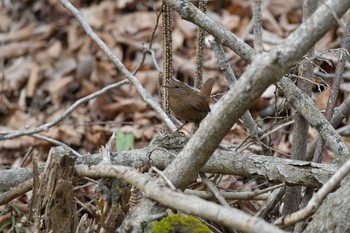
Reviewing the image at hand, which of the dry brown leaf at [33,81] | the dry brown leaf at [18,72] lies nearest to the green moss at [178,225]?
the dry brown leaf at [33,81]

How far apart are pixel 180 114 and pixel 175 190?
0.83 m

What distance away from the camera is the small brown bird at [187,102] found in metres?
2.86

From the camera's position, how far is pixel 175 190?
6.92 ft

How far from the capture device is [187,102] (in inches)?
112

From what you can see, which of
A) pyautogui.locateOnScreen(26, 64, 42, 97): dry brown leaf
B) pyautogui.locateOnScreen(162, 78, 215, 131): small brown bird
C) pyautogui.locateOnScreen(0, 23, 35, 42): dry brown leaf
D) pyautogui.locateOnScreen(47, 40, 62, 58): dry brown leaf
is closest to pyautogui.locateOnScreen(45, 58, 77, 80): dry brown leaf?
pyautogui.locateOnScreen(26, 64, 42, 97): dry brown leaf

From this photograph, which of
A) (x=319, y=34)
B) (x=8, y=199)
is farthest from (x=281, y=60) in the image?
(x=8, y=199)

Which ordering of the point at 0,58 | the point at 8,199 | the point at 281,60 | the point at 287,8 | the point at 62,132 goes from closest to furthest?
the point at 281,60 < the point at 8,199 < the point at 62,132 < the point at 287,8 < the point at 0,58

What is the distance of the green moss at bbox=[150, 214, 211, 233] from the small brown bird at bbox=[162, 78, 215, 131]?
0.62 m

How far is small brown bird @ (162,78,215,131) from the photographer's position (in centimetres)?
286

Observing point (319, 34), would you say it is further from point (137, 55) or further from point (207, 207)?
point (137, 55)

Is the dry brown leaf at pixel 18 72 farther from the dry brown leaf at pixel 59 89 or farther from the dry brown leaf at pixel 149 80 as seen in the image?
the dry brown leaf at pixel 149 80

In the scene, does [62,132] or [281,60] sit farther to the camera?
[62,132]

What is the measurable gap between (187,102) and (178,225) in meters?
0.69

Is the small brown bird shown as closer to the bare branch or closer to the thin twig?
the thin twig
